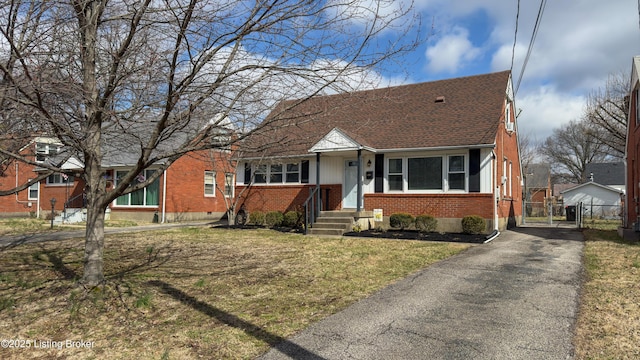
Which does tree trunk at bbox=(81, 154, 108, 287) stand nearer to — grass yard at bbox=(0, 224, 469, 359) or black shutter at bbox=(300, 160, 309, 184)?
grass yard at bbox=(0, 224, 469, 359)

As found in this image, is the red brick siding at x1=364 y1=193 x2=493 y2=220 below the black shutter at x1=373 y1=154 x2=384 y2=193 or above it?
below

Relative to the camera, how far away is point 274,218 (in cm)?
1773

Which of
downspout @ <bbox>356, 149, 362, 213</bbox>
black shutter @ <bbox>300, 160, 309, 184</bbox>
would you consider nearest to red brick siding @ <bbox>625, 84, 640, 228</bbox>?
downspout @ <bbox>356, 149, 362, 213</bbox>

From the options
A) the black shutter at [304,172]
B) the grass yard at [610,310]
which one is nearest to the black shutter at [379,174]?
the black shutter at [304,172]

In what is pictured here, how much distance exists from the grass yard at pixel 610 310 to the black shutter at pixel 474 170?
16.9 ft

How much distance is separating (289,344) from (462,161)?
12106mm

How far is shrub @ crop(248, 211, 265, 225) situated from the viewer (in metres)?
18.2

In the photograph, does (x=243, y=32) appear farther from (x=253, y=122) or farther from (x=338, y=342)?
(x=338, y=342)

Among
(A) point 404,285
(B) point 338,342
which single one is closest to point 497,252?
(A) point 404,285

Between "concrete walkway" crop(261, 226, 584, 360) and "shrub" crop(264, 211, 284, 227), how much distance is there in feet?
32.9

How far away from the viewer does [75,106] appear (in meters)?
5.55

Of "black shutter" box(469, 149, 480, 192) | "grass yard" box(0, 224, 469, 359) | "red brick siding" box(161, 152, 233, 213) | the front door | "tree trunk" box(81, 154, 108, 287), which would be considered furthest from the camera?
"red brick siding" box(161, 152, 233, 213)

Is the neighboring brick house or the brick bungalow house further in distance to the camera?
the brick bungalow house

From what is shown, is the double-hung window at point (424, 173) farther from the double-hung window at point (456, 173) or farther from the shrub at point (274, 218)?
the shrub at point (274, 218)
